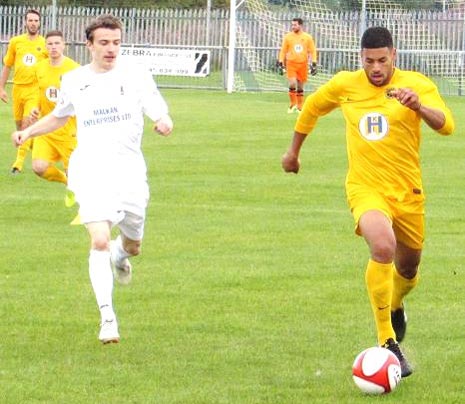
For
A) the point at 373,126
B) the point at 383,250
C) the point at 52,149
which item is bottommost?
the point at 52,149

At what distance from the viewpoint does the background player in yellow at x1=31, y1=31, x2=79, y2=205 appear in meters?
15.8

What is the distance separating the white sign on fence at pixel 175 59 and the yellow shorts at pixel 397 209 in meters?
32.3

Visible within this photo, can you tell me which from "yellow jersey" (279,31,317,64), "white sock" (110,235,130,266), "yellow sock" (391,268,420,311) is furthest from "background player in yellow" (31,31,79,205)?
"yellow jersey" (279,31,317,64)

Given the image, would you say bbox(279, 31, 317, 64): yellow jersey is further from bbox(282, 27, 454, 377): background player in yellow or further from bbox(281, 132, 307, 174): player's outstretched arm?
bbox(282, 27, 454, 377): background player in yellow

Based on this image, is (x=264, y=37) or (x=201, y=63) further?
(x=264, y=37)

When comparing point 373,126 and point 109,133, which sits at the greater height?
point 373,126

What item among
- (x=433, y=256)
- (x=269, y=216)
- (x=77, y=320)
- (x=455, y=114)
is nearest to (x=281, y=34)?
(x=455, y=114)

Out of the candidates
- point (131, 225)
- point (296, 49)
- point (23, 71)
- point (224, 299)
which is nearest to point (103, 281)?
point (131, 225)

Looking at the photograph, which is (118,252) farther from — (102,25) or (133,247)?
(102,25)

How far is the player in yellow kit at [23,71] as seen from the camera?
65.5 feet

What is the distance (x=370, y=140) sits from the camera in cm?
813

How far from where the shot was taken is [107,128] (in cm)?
904

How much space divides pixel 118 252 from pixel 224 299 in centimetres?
90

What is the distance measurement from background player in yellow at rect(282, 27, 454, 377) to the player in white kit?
1383 millimetres
